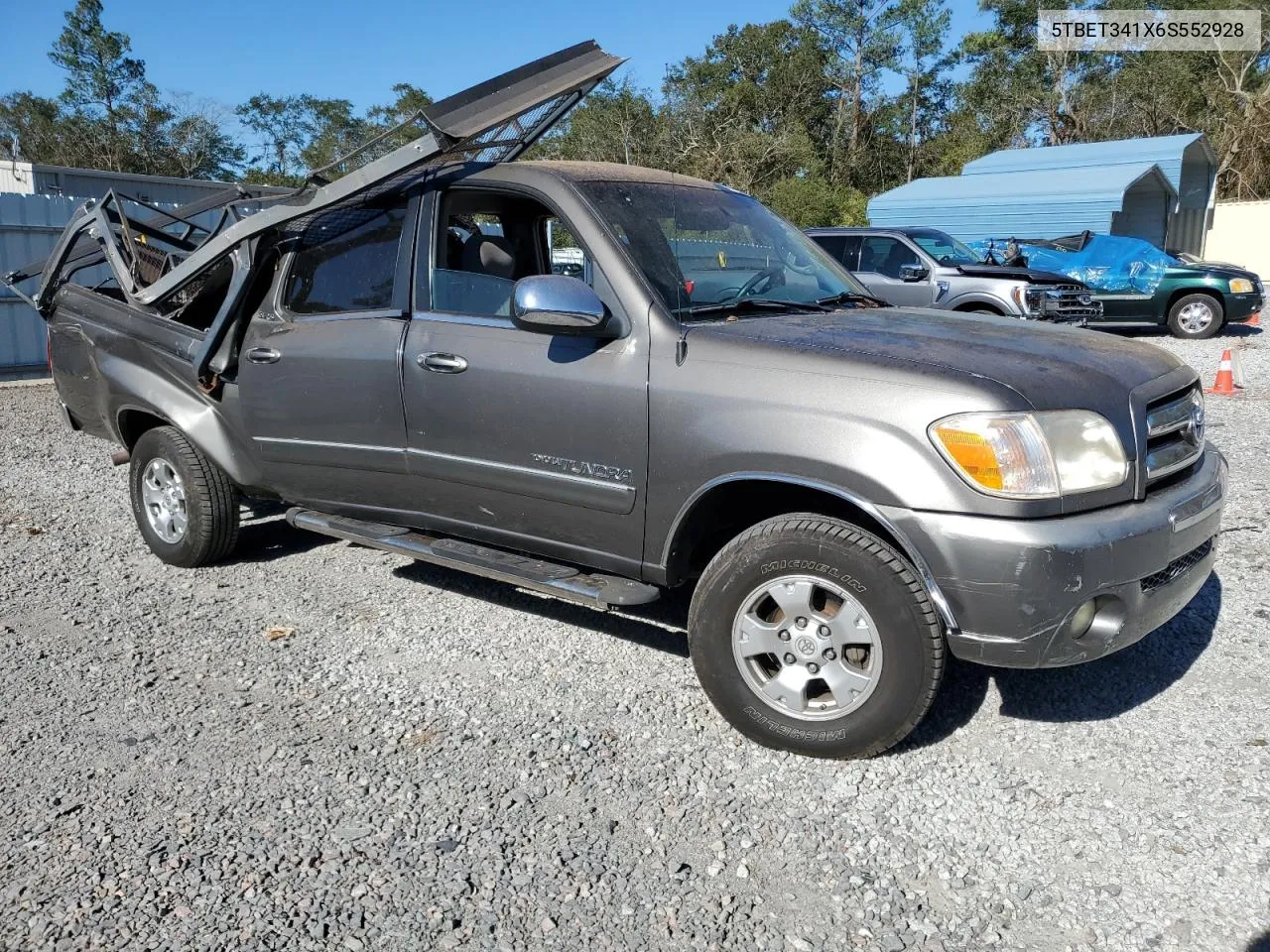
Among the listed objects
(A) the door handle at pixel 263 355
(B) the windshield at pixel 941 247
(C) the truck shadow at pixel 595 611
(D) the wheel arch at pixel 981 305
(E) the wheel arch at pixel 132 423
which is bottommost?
(C) the truck shadow at pixel 595 611

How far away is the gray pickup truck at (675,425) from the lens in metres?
3.16

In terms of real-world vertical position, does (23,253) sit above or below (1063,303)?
above

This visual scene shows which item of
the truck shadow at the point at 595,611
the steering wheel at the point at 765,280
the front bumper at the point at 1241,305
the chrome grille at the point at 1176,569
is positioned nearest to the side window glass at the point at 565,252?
the steering wheel at the point at 765,280

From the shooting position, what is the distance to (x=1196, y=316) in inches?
625

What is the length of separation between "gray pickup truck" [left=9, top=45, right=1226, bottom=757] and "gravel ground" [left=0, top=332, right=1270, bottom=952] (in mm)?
371

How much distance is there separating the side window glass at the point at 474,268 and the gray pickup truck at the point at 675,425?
1cm

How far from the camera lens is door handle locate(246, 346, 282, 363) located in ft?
15.9

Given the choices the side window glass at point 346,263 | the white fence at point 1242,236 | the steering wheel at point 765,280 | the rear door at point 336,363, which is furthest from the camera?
the white fence at point 1242,236

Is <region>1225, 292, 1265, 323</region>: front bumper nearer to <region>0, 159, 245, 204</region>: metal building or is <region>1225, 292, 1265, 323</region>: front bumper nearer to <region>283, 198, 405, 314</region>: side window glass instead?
<region>283, 198, 405, 314</region>: side window glass

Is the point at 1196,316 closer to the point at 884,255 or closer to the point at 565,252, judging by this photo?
the point at 884,255

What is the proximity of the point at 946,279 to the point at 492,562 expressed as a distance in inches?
405

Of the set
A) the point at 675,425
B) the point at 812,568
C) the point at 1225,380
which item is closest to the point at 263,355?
the point at 675,425

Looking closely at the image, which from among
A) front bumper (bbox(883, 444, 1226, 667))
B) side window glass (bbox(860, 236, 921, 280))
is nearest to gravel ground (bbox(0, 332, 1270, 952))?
front bumper (bbox(883, 444, 1226, 667))

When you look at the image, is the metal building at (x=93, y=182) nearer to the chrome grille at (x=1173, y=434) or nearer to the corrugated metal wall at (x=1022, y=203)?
the corrugated metal wall at (x=1022, y=203)
